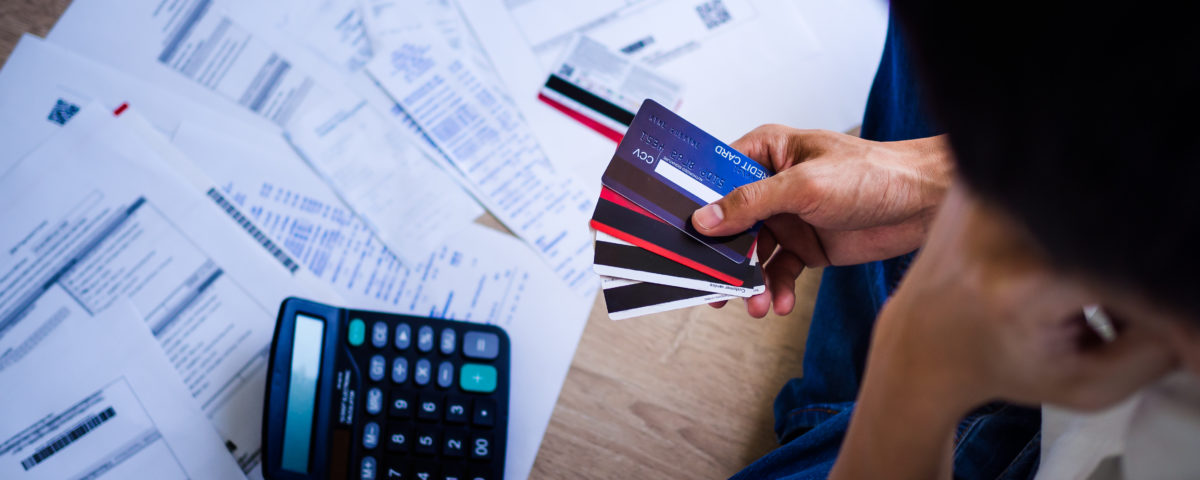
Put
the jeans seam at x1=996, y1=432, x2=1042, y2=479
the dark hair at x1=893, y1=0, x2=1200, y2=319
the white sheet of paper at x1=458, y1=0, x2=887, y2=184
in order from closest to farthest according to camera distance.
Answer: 1. the dark hair at x1=893, y1=0, x2=1200, y2=319
2. the jeans seam at x1=996, y1=432, x2=1042, y2=479
3. the white sheet of paper at x1=458, y1=0, x2=887, y2=184

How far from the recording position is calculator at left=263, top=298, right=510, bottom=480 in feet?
1.71

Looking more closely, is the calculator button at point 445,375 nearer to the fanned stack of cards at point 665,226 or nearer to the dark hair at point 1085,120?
the fanned stack of cards at point 665,226

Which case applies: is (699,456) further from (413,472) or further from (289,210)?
(289,210)

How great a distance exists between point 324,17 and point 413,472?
0.45m

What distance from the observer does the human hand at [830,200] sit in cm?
51

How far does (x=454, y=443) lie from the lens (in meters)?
0.55

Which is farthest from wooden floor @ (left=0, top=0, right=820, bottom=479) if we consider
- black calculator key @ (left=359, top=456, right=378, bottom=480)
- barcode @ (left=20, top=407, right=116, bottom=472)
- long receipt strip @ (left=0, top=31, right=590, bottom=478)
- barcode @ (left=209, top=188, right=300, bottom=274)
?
barcode @ (left=20, top=407, right=116, bottom=472)

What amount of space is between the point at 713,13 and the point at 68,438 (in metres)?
0.70

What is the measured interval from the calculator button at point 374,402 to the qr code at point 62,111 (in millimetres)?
384

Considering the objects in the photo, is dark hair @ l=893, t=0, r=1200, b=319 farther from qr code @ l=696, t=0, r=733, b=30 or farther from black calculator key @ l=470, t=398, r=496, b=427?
qr code @ l=696, t=0, r=733, b=30

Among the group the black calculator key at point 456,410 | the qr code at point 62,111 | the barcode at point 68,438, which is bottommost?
the black calculator key at point 456,410

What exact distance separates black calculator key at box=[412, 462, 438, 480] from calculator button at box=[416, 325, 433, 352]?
0.30 feet

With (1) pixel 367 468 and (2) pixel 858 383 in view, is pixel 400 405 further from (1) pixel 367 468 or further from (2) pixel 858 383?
(2) pixel 858 383

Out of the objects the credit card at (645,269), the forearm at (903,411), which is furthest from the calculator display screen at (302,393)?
the forearm at (903,411)
